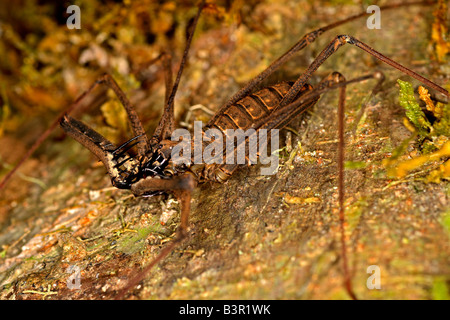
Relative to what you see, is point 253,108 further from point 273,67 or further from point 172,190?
point 172,190

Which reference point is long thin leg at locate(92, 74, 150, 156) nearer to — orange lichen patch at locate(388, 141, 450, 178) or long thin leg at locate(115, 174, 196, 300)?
long thin leg at locate(115, 174, 196, 300)

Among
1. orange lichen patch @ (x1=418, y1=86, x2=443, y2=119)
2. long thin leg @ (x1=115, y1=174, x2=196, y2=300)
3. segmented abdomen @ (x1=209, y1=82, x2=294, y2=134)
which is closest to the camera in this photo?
long thin leg @ (x1=115, y1=174, x2=196, y2=300)

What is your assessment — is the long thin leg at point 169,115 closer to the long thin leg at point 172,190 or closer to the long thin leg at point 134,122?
the long thin leg at point 134,122

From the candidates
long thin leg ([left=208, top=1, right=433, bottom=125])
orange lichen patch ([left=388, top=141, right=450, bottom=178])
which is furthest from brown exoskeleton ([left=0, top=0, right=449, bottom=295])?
orange lichen patch ([left=388, top=141, right=450, bottom=178])

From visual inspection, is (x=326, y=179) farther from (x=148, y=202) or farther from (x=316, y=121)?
(x=148, y=202)

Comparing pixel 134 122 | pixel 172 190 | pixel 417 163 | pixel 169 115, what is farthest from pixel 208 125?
pixel 417 163
